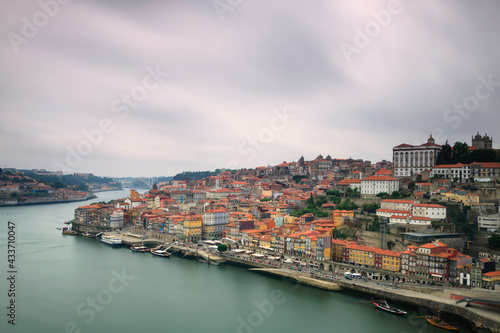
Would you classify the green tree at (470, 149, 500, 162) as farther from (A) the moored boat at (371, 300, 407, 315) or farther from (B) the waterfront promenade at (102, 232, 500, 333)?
(A) the moored boat at (371, 300, 407, 315)

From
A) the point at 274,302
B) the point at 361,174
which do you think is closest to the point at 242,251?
the point at 274,302

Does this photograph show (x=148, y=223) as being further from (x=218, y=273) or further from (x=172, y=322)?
(x=172, y=322)

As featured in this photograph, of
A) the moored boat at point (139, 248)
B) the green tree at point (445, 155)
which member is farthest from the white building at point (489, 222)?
the moored boat at point (139, 248)

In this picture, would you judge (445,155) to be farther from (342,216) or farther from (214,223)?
(214,223)

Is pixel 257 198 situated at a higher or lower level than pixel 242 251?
higher

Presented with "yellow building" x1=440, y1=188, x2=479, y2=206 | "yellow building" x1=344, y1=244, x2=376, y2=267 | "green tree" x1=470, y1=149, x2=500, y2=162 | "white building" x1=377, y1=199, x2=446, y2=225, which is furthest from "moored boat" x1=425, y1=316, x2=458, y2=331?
"green tree" x1=470, y1=149, x2=500, y2=162

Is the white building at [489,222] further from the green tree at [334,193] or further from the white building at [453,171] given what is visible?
the green tree at [334,193]

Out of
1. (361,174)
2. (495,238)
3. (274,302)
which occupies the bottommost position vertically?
(274,302)
